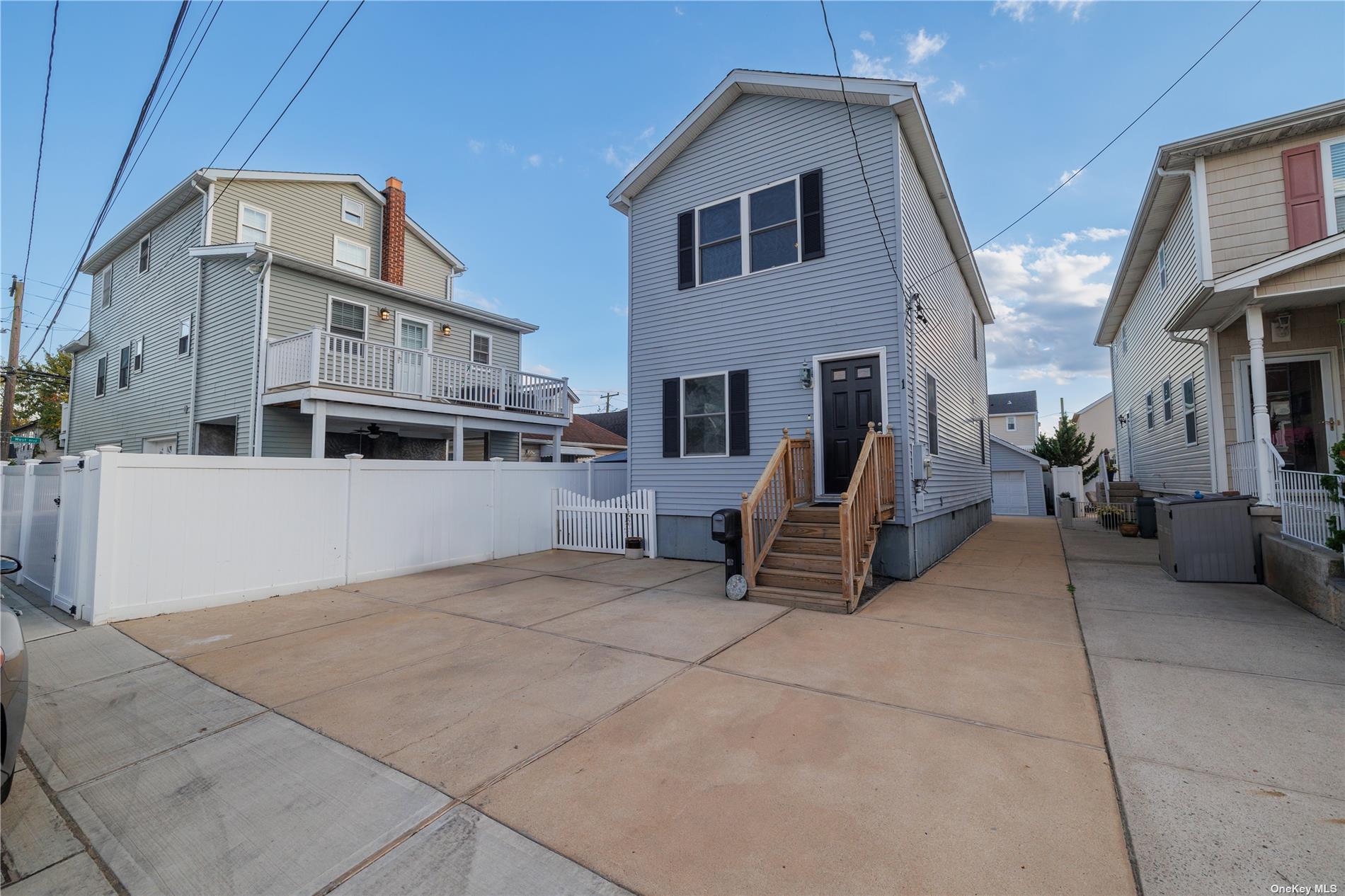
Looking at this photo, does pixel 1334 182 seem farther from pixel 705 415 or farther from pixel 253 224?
pixel 253 224

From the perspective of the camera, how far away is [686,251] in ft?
32.1

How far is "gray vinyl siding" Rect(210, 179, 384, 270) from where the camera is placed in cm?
1349

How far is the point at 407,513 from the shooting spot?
27.5 feet

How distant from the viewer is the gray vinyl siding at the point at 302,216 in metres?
13.5

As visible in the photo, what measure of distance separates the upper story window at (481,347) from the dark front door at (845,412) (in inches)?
435

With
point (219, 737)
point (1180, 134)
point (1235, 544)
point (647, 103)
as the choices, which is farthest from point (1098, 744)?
point (647, 103)

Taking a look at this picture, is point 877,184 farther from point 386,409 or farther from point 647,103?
point 386,409

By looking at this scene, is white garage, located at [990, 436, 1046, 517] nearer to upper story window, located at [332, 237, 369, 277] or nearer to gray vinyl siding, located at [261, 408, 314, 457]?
upper story window, located at [332, 237, 369, 277]

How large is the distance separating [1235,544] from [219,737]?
10.2m

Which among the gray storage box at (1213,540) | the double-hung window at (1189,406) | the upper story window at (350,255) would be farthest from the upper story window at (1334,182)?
the upper story window at (350,255)

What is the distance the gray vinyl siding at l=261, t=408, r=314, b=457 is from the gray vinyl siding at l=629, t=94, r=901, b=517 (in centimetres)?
760

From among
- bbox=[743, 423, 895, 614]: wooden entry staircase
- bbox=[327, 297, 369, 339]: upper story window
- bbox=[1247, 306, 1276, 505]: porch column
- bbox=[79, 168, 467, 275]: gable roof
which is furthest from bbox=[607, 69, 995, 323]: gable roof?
bbox=[79, 168, 467, 275]: gable roof

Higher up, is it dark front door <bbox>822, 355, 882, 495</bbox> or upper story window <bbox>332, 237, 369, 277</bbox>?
upper story window <bbox>332, 237, 369, 277</bbox>

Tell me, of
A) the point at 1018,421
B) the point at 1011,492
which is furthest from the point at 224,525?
the point at 1018,421
